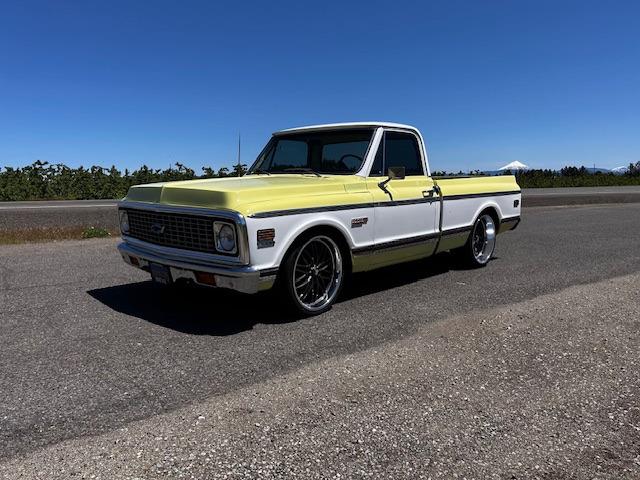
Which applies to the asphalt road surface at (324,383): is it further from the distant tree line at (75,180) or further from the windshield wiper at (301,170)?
the distant tree line at (75,180)

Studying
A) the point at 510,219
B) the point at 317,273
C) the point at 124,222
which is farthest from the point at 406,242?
the point at 124,222

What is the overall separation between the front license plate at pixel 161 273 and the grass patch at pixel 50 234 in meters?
6.18

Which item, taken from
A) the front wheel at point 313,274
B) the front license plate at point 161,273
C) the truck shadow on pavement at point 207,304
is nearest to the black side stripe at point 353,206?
the front wheel at point 313,274

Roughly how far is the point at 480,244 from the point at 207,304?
4.12m

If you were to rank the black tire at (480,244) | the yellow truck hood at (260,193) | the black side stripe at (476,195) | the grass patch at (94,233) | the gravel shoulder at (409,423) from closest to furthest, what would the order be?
the gravel shoulder at (409,423) < the yellow truck hood at (260,193) < the black side stripe at (476,195) < the black tire at (480,244) < the grass patch at (94,233)

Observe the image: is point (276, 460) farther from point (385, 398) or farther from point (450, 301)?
point (450, 301)

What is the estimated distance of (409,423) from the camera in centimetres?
304

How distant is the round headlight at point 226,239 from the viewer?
175 inches

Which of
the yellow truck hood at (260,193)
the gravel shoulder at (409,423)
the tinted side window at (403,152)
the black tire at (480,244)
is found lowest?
the gravel shoulder at (409,423)

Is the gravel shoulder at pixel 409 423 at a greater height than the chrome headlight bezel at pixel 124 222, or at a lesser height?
lesser

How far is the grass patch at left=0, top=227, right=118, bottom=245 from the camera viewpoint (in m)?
9.98

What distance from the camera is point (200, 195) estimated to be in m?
4.70

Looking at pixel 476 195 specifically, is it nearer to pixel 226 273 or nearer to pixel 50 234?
pixel 226 273

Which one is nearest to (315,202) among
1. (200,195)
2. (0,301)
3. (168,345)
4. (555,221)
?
(200,195)
